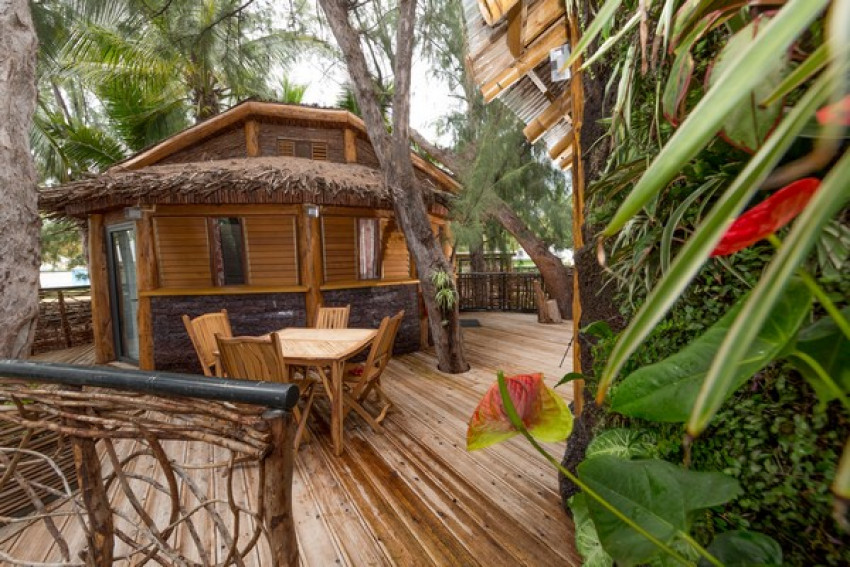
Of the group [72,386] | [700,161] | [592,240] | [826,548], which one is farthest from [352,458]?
[700,161]

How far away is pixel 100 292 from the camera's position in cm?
647

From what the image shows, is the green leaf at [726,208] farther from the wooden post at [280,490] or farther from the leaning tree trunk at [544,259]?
the leaning tree trunk at [544,259]

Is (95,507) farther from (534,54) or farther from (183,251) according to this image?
(183,251)

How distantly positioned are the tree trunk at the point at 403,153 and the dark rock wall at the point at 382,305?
4.68ft

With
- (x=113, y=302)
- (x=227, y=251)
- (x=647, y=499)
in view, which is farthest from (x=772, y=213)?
(x=113, y=302)

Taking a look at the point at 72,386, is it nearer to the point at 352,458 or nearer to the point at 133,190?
the point at 352,458

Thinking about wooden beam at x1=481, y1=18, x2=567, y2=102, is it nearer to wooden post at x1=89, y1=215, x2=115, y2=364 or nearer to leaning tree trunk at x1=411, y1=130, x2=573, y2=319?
leaning tree trunk at x1=411, y1=130, x2=573, y2=319

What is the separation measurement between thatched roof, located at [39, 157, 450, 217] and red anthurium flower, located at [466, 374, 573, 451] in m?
5.34

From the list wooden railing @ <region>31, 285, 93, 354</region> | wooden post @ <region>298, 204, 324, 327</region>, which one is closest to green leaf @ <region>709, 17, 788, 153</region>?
wooden post @ <region>298, 204, 324, 327</region>

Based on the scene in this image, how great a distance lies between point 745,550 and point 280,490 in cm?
108

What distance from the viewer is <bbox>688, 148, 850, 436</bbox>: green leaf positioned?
→ 0.26m

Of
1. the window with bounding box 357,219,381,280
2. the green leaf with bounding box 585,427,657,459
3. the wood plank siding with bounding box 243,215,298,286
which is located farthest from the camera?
the window with bounding box 357,219,381,280

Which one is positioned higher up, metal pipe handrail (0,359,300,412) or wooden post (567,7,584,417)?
wooden post (567,7,584,417)

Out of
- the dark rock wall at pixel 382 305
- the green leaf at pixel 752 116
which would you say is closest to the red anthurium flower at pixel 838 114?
the green leaf at pixel 752 116
